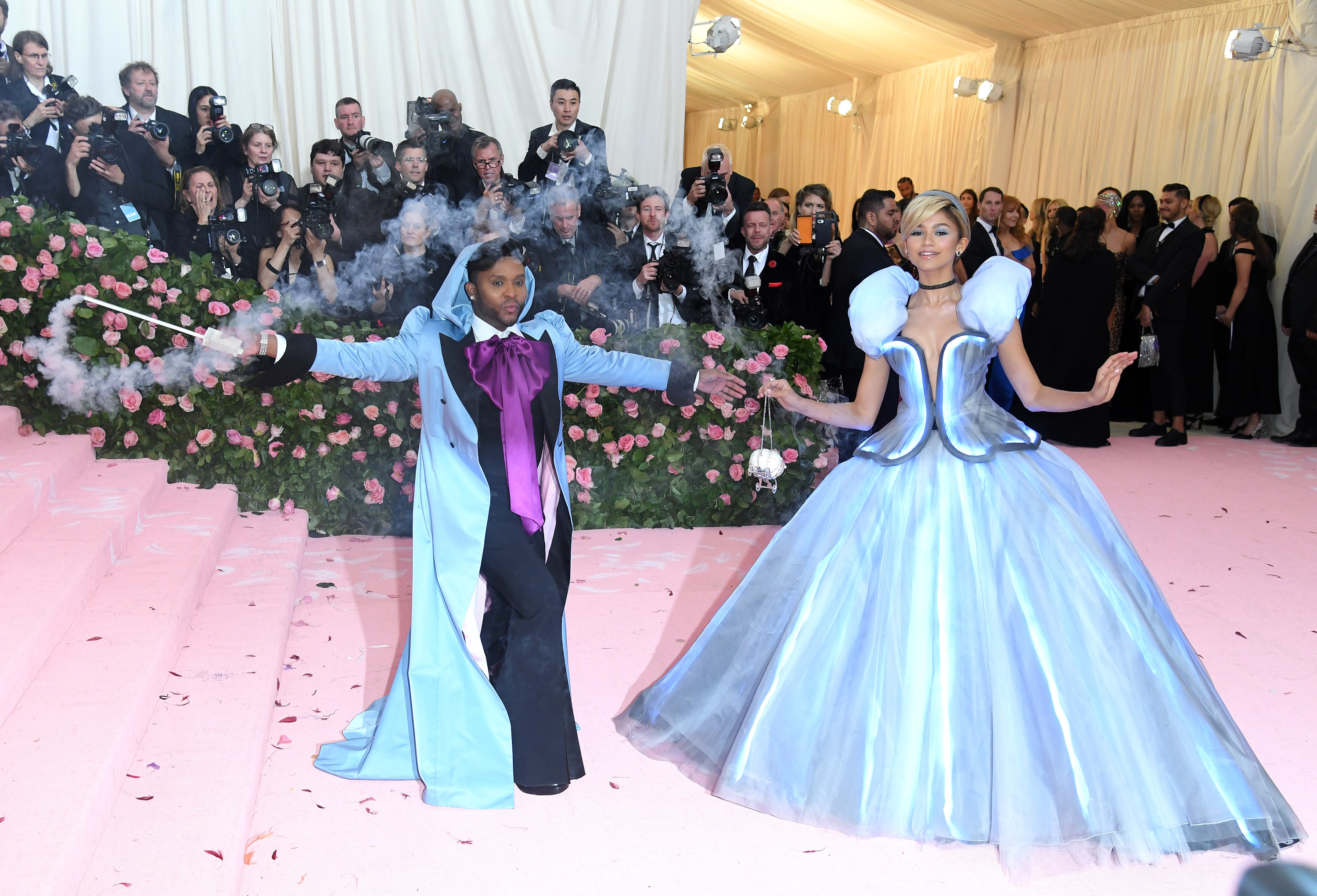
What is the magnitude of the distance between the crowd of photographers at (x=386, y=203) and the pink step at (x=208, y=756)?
1.78 meters

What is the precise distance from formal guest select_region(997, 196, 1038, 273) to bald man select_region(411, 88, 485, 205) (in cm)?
430

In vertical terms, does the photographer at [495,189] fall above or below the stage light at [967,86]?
below

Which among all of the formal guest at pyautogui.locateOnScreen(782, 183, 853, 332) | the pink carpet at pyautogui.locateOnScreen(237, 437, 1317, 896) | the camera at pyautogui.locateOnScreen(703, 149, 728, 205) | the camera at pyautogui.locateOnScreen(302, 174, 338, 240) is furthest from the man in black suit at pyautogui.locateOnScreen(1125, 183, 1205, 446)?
the camera at pyautogui.locateOnScreen(302, 174, 338, 240)

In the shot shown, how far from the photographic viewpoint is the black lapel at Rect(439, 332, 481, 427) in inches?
114

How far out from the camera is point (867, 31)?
12609mm

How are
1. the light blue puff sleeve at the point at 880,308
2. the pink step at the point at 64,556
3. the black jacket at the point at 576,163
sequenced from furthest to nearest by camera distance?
1. the black jacket at the point at 576,163
2. the light blue puff sleeve at the point at 880,308
3. the pink step at the point at 64,556

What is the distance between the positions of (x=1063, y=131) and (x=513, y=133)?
20.4 ft

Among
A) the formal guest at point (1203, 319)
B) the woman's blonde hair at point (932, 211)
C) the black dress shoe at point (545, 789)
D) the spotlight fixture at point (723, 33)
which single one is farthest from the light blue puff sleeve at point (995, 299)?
the spotlight fixture at point (723, 33)

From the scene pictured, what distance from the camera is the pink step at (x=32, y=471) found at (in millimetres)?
3533

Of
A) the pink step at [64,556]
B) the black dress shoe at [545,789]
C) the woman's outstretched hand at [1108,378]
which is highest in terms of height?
the woman's outstretched hand at [1108,378]

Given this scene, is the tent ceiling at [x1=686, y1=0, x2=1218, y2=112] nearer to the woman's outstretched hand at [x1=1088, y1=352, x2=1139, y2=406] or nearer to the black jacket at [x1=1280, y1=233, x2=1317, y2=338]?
the black jacket at [x1=1280, y1=233, x2=1317, y2=338]

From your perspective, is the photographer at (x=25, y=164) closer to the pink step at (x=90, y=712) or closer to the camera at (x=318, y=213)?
the camera at (x=318, y=213)

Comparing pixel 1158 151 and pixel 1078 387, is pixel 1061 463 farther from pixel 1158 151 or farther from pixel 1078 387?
pixel 1158 151

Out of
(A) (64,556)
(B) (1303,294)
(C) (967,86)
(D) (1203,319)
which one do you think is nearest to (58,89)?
(A) (64,556)
